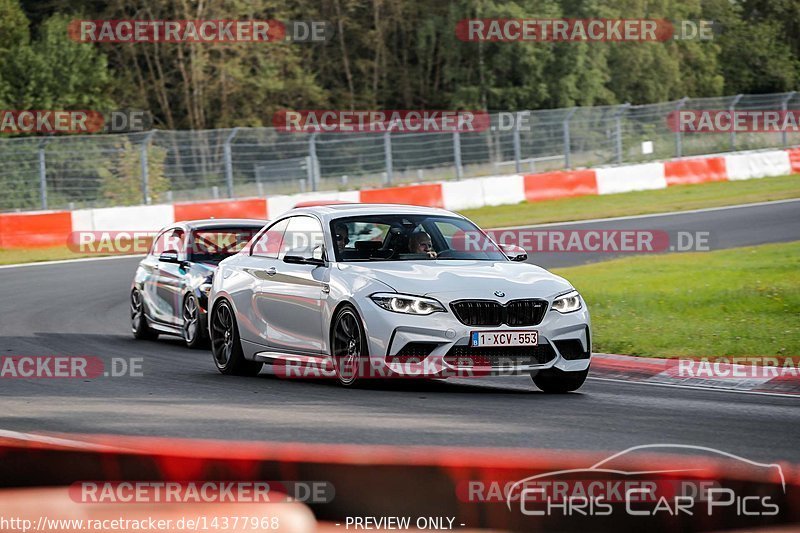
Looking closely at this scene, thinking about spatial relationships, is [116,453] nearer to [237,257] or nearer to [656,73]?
[237,257]

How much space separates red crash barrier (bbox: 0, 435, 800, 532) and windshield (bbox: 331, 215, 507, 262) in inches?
224

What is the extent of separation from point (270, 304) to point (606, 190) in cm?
2424

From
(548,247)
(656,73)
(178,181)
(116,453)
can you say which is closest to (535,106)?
(656,73)

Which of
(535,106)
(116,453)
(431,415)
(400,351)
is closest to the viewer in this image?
(116,453)

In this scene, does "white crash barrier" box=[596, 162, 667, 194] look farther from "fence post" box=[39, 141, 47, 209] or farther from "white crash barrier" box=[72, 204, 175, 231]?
"fence post" box=[39, 141, 47, 209]

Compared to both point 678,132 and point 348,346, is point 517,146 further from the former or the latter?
point 348,346

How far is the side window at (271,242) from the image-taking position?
11988 mm

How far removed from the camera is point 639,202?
32.7 metres

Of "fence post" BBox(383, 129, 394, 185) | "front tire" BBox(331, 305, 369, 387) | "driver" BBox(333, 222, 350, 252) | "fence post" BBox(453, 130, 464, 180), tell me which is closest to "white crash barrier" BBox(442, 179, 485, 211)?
"fence post" BBox(453, 130, 464, 180)

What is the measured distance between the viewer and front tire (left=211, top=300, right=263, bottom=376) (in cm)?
1206

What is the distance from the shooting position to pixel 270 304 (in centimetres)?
1157

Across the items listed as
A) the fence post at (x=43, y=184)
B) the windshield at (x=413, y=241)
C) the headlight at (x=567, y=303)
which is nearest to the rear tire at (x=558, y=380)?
the headlight at (x=567, y=303)

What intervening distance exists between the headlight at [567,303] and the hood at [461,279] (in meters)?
0.05

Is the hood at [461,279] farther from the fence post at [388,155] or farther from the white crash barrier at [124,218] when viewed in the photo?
the fence post at [388,155]
